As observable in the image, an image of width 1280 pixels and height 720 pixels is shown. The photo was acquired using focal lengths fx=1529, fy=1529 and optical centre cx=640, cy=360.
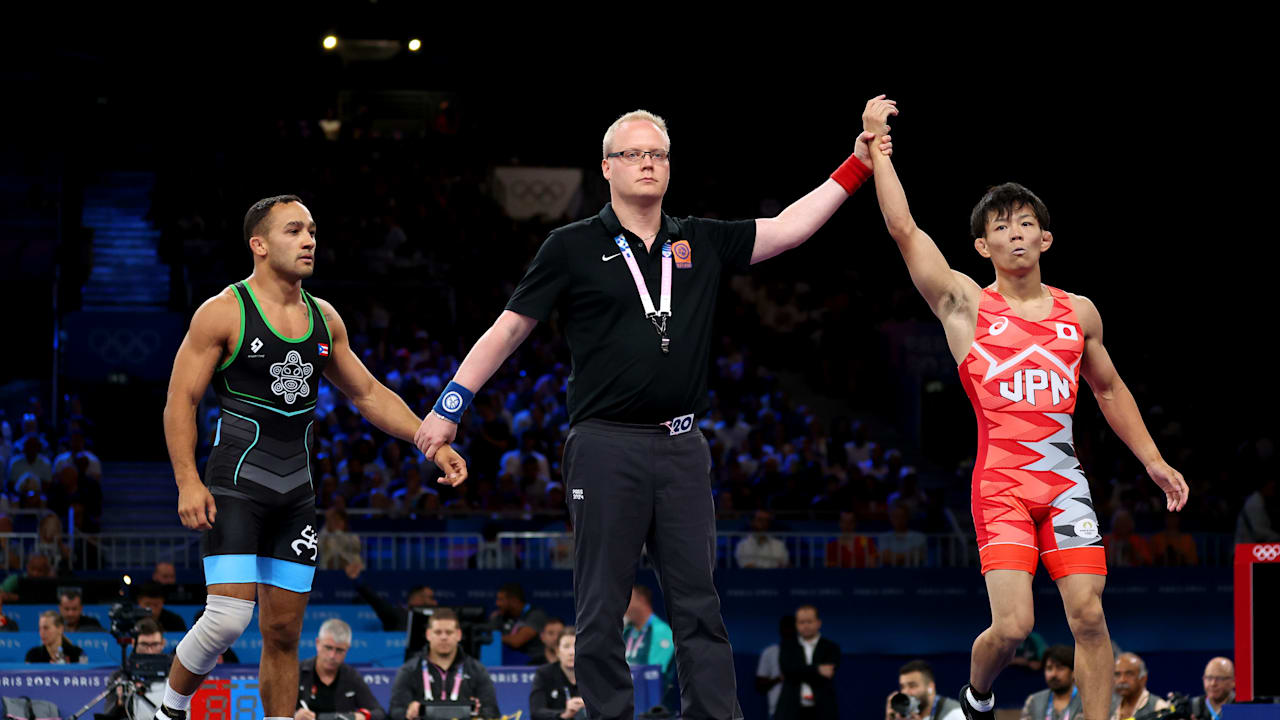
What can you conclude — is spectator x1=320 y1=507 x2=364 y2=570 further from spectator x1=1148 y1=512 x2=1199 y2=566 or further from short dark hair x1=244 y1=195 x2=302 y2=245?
spectator x1=1148 y1=512 x2=1199 y2=566

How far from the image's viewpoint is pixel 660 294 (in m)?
5.29

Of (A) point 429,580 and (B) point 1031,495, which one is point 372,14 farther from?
(B) point 1031,495

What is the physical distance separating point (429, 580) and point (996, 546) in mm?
8886

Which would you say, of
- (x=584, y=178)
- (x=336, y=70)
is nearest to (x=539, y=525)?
(x=584, y=178)

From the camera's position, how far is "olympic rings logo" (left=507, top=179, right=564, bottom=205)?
2627 centimetres

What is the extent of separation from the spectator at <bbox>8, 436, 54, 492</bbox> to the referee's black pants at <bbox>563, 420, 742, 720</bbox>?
506 inches

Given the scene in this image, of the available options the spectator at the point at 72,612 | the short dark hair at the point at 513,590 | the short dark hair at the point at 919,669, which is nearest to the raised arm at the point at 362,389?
the short dark hair at the point at 919,669

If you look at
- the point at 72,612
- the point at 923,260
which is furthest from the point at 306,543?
the point at 72,612

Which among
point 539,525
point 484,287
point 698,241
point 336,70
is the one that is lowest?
point 539,525

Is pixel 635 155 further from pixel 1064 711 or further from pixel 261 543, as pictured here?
pixel 1064 711

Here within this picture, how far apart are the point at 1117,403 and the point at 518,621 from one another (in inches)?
296

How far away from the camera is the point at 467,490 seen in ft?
53.6

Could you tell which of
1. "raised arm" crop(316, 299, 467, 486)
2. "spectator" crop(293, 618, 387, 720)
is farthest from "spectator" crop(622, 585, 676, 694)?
"raised arm" crop(316, 299, 467, 486)

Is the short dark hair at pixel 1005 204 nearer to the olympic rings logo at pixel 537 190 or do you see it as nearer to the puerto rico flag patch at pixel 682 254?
the puerto rico flag patch at pixel 682 254
